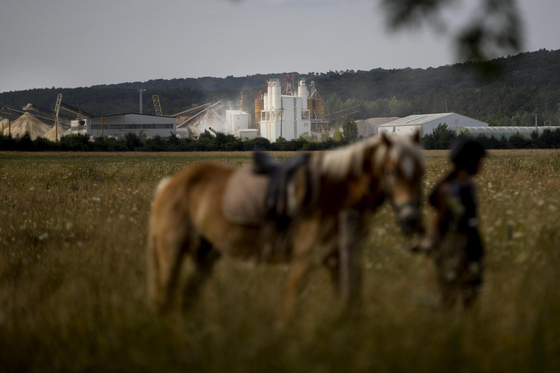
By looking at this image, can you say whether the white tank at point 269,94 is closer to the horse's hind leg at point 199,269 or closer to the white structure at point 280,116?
the white structure at point 280,116

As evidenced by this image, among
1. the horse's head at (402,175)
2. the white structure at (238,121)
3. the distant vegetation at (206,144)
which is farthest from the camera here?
the white structure at (238,121)

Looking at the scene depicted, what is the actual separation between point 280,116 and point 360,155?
13006 centimetres

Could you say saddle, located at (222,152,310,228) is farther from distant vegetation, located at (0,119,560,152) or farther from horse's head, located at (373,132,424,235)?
distant vegetation, located at (0,119,560,152)

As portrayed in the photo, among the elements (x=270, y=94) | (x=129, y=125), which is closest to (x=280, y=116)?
(x=270, y=94)

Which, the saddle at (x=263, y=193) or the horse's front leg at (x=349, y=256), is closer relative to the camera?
the horse's front leg at (x=349, y=256)

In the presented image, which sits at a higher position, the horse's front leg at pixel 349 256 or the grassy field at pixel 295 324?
the horse's front leg at pixel 349 256

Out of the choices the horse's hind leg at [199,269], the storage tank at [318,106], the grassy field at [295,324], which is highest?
the storage tank at [318,106]

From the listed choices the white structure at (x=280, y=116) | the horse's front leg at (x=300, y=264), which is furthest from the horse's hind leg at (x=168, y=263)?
the white structure at (x=280, y=116)

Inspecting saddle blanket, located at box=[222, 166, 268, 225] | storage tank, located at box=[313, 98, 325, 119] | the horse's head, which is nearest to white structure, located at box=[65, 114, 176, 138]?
storage tank, located at box=[313, 98, 325, 119]

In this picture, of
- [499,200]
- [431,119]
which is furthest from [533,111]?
[499,200]

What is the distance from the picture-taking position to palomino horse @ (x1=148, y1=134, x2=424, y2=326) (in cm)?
373

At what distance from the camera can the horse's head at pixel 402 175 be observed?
3670 mm

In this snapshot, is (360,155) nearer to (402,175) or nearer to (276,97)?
(402,175)

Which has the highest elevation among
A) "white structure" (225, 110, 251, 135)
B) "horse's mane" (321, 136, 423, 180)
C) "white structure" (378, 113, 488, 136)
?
"white structure" (225, 110, 251, 135)
